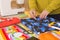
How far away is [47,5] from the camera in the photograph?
Result: 1118mm

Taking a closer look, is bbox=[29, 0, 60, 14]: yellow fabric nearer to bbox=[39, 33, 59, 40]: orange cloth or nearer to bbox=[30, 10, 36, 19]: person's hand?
bbox=[30, 10, 36, 19]: person's hand

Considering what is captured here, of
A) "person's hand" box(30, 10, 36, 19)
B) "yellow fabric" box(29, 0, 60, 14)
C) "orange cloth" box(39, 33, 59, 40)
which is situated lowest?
"orange cloth" box(39, 33, 59, 40)

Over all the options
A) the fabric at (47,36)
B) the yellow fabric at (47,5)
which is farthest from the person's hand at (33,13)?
the fabric at (47,36)

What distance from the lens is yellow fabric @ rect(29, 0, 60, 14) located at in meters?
1.05

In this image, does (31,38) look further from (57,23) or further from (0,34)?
(57,23)

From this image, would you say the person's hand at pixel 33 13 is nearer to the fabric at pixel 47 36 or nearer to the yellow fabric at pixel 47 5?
the yellow fabric at pixel 47 5

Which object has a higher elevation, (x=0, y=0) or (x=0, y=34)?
(x=0, y=0)

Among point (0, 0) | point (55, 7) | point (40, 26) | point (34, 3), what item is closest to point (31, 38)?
point (40, 26)

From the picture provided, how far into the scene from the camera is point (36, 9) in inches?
47.9

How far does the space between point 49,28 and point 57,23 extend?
0.11m

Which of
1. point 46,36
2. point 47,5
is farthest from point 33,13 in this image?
point 46,36

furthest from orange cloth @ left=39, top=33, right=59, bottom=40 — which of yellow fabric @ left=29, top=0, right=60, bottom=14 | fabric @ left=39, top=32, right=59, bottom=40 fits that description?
yellow fabric @ left=29, top=0, right=60, bottom=14

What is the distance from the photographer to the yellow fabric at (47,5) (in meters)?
1.05

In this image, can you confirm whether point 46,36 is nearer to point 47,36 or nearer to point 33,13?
point 47,36
